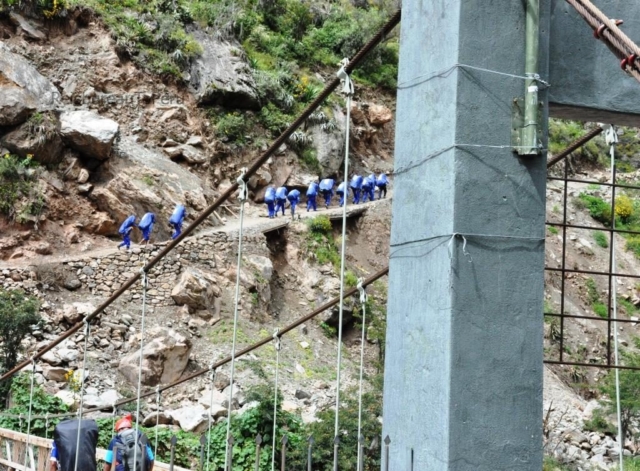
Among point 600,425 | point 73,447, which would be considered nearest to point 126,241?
point 600,425

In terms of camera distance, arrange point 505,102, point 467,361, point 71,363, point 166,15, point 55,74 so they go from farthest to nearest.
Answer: point 166,15 < point 55,74 < point 71,363 < point 505,102 < point 467,361

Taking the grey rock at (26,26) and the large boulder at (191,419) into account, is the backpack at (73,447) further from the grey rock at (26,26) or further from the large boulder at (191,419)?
the grey rock at (26,26)

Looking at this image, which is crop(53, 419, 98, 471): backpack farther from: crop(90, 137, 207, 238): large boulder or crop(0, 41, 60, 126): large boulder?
crop(0, 41, 60, 126): large boulder

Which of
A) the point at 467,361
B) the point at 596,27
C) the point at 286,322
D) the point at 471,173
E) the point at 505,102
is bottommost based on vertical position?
the point at 467,361

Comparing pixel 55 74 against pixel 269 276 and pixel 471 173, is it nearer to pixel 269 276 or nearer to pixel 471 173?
pixel 269 276

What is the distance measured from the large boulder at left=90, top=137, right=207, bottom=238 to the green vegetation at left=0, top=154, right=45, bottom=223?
118cm

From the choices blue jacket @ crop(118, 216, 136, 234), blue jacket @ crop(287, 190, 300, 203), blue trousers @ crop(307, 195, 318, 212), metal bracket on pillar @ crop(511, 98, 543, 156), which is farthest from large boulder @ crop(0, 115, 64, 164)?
metal bracket on pillar @ crop(511, 98, 543, 156)

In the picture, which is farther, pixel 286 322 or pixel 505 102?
pixel 286 322

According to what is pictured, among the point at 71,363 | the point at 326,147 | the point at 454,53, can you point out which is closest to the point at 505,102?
the point at 454,53

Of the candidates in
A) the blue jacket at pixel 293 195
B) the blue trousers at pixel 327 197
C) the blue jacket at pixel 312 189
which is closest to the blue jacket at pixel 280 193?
the blue jacket at pixel 293 195

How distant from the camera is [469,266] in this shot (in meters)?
1.83

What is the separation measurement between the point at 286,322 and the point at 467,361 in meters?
13.8

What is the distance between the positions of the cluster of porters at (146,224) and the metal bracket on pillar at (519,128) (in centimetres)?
1283

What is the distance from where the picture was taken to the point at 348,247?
18141 millimetres
